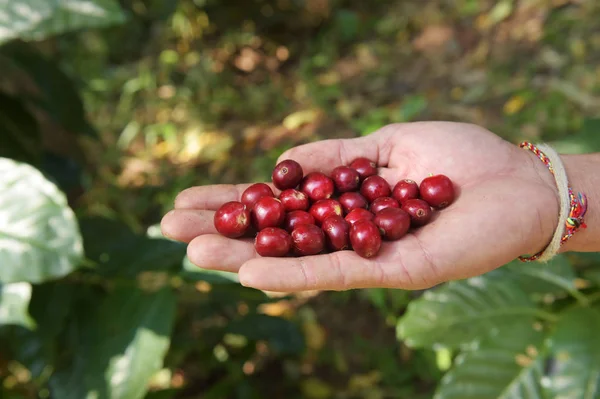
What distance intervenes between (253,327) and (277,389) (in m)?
0.71

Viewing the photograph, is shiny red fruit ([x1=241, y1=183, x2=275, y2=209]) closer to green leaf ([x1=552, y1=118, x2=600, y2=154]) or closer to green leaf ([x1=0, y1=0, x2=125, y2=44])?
green leaf ([x1=0, y1=0, x2=125, y2=44])

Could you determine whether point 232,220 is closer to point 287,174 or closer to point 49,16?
point 287,174

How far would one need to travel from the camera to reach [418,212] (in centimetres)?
236

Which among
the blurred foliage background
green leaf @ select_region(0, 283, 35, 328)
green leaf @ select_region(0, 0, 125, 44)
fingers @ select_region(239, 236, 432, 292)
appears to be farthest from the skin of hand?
green leaf @ select_region(0, 0, 125, 44)

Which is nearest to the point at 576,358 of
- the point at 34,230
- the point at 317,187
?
the point at 317,187

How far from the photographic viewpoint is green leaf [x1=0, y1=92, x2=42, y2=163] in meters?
2.73

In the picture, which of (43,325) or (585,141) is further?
(585,141)

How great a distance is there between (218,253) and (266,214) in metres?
0.43

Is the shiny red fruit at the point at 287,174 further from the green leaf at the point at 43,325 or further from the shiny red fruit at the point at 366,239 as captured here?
the green leaf at the point at 43,325

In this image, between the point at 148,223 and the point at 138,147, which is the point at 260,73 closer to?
the point at 138,147

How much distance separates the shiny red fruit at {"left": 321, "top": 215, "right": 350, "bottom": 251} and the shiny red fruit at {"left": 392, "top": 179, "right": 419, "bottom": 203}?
13.8 inches

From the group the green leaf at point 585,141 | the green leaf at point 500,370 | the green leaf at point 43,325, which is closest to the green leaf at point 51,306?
the green leaf at point 43,325

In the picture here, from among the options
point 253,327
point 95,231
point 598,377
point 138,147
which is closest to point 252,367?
point 253,327

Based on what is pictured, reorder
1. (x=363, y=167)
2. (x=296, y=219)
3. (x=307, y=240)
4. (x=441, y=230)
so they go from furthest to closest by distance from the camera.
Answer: (x=363, y=167)
(x=296, y=219)
(x=307, y=240)
(x=441, y=230)
